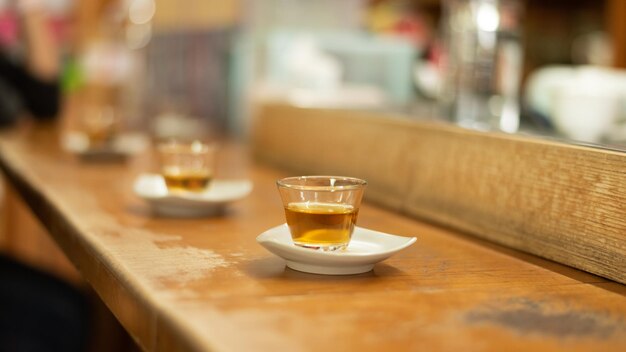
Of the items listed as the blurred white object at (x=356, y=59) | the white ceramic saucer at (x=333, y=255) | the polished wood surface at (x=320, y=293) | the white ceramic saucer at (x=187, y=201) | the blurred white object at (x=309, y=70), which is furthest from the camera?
the blurred white object at (x=356, y=59)

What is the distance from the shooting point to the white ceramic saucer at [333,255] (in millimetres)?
868

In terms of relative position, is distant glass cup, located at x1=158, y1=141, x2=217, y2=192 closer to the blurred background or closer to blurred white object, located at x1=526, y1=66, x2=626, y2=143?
the blurred background

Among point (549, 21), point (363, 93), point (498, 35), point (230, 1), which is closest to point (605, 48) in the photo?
point (549, 21)

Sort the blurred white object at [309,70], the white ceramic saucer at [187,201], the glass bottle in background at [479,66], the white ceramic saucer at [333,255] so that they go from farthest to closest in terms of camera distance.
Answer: the blurred white object at [309,70]
the glass bottle in background at [479,66]
the white ceramic saucer at [187,201]
the white ceramic saucer at [333,255]

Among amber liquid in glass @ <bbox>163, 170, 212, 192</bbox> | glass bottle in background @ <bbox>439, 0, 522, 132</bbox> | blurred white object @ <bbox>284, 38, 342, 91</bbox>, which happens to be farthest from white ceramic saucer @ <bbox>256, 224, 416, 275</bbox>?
blurred white object @ <bbox>284, 38, 342, 91</bbox>

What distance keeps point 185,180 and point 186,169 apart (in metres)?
0.02

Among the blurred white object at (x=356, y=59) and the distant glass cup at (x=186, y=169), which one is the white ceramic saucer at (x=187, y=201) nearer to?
the distant glass cup at (x=186, y=169)

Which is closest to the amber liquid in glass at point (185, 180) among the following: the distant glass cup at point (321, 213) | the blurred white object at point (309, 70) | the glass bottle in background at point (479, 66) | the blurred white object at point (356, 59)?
the distant glass cup at point (321, 213)

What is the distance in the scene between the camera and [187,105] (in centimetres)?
370

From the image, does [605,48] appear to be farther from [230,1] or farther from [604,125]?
[604,125]

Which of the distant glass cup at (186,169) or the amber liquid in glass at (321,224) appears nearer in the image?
the amber liquid in glass at (321,224)

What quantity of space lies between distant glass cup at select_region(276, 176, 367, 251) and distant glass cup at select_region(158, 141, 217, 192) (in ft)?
1.40

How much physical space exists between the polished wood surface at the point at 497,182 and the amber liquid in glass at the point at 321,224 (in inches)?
10.6

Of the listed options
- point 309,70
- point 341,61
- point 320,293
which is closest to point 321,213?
point 320,293
